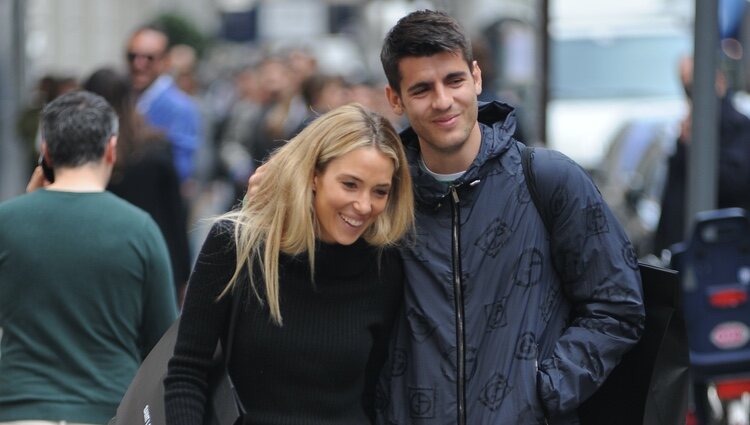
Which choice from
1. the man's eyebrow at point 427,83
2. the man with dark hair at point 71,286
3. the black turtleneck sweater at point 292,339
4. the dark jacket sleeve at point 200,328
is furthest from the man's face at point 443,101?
the man with dark hair at point 71,286

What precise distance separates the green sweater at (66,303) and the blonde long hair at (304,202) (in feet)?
3.56

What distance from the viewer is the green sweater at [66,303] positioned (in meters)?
4.68

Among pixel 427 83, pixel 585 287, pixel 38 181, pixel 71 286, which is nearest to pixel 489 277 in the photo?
pixel 585 287

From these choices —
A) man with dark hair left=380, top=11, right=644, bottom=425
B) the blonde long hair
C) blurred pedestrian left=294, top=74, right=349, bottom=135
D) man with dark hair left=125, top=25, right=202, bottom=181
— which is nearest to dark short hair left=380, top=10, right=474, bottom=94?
man with dark hair left=380, top=11, right=644, bottom=425

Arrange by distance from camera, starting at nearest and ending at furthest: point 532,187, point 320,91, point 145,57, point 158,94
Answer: point 532,187
point 145,57
point 158,94
point 320,91

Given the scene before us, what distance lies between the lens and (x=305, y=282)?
149 inches

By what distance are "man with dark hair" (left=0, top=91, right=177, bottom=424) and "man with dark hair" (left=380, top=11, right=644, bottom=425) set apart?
1254 mm

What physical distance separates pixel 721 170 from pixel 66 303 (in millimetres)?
4542

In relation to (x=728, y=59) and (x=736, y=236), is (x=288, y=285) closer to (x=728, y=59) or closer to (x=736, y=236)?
(x=736, y=236)

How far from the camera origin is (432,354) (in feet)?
12.3

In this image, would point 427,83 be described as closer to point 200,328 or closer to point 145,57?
point 200,328

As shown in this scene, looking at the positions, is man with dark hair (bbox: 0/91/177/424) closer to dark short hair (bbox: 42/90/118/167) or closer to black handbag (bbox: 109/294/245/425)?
dark short hair (bbox: 42/90/118/167)

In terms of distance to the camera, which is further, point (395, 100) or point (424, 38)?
point (395, 100)

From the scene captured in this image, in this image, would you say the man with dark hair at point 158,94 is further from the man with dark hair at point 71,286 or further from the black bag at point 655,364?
the black bag at point 655,364
